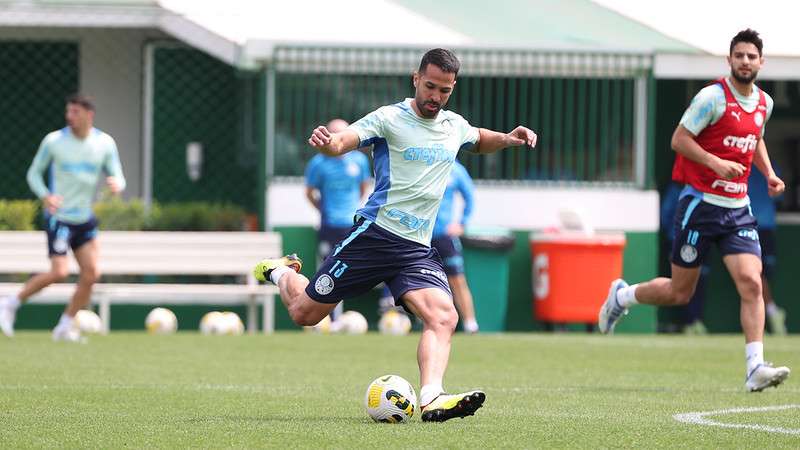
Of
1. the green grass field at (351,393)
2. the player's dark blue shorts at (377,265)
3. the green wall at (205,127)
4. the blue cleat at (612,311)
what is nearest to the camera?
the green grass field at (351,393)

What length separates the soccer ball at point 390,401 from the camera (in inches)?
313

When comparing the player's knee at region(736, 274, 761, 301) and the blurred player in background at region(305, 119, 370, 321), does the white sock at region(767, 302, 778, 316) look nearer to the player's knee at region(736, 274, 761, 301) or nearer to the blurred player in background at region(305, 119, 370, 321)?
the blurred player in background at region(305, 119, 370, 321)

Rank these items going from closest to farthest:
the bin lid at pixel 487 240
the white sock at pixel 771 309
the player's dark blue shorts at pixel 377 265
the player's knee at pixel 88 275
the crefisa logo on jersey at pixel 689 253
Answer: the player's dark blue shorts at pixel 377 265
the crefisa logo on jersey at pixel 689 253
the player's knee at pixel 88 275
the bin lid at pixel 487 240
the white sock at pixel 771 309

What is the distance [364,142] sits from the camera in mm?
8367

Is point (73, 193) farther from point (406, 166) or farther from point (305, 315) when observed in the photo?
point (406, 166)

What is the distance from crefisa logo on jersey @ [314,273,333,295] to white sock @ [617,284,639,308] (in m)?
3.52

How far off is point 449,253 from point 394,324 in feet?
3.39

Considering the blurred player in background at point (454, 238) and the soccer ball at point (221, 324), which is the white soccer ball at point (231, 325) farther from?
the blurred player in background at point (454, 238)

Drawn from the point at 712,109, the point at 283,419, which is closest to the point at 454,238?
the point at 712,109

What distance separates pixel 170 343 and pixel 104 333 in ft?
7.80

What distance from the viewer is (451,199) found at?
1805cm

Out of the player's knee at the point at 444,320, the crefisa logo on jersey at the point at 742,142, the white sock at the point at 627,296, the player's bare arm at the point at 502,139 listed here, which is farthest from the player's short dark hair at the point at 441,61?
the white sock at the point at 627,296

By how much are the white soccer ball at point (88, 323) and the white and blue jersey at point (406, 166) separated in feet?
32.2

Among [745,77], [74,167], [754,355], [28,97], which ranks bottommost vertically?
[754,355]
